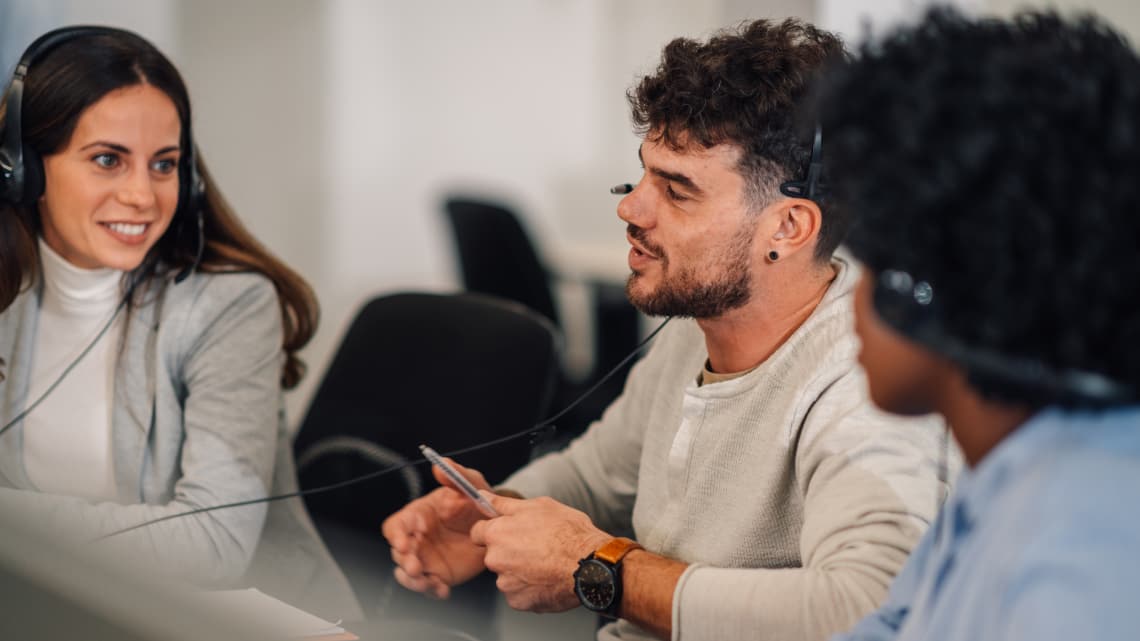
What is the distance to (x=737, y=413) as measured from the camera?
1101mm

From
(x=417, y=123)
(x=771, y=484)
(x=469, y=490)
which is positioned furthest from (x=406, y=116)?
(x=771, y=484)

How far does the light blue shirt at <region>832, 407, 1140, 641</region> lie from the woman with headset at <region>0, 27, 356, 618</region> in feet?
2.78

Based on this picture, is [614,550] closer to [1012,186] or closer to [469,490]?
[469,490]

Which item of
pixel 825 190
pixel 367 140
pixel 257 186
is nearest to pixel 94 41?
pixel 825 190

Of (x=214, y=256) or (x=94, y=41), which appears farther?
(x=214, y=256)

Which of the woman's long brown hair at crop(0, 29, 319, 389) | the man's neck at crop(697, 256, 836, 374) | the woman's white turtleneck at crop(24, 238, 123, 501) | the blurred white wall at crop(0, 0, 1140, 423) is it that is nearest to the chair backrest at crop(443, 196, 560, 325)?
the blurred white wall at crop(0, 0, 1140, 423)

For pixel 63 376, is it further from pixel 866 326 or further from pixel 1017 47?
pixel 1017 47

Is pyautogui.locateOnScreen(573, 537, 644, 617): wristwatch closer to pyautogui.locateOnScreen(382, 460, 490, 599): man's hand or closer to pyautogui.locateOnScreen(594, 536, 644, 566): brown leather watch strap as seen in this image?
pyautogui.locateOnScreen(594, 536, 644, 566): brown leather watch strap

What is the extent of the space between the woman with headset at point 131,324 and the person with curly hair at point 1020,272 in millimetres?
883

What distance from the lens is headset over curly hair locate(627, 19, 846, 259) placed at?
3.51 feet

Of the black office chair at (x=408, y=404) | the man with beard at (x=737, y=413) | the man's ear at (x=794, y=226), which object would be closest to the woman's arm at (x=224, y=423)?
the black office chair at (x=408, y=404)

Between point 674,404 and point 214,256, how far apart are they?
2.11 feet

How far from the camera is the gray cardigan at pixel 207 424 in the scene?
135 cm

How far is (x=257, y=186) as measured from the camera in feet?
11.1
